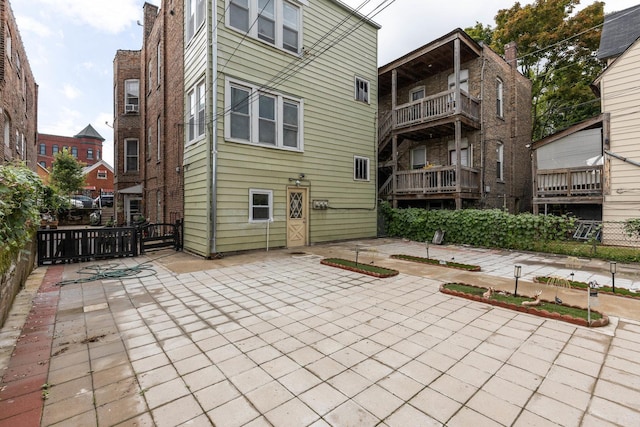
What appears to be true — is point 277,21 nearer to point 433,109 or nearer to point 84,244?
point 433,109

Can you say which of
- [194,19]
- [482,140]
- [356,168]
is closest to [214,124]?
[194,19]

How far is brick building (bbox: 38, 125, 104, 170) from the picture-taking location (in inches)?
1832

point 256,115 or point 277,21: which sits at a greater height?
point 277,21

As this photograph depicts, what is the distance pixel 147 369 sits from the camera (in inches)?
102

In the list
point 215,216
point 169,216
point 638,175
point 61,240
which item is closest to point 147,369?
point 215,216

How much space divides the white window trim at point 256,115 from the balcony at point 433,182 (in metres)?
5.21

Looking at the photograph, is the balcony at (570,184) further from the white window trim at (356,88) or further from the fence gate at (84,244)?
the fence gate at (84,244)

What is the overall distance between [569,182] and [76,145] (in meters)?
65.3

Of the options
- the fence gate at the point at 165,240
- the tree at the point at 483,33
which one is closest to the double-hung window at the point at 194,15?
the fence gate at the point at 165,240

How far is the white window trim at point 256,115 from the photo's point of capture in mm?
8336

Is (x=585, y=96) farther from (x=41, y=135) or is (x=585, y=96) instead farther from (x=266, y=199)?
(x=41, y=135)

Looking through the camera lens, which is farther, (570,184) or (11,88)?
(11,88)

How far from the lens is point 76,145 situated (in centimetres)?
4919

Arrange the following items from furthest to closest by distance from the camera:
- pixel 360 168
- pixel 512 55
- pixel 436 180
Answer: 1. pixel 512 55
2. pixel 360 168
3. pixel 436 180
